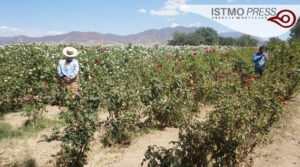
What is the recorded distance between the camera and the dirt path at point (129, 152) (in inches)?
135

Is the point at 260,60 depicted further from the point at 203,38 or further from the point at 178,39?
the point at 178,39

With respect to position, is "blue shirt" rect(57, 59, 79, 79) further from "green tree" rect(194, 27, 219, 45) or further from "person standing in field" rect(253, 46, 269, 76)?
"green tree" rect(194, 27, 219, 45)

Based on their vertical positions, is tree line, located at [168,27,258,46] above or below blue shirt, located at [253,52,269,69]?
above

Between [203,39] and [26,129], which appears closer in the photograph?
[26,129]

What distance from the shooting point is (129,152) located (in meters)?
3.73

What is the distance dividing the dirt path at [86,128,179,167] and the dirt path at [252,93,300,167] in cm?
157

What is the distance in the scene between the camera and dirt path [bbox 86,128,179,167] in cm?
344

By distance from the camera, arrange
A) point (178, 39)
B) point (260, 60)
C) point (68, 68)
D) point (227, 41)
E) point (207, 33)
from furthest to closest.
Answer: point (227, 41)
point (207, 33)
point (178, 39)
point (260, 60)
point (68, 68)

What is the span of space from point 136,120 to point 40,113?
2762 millimetres

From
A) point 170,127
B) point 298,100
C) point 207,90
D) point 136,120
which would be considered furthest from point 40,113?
point 298,100

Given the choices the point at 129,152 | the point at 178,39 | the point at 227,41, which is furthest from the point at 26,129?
the point at 227,41

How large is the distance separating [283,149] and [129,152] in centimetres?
275

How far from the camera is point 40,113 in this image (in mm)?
5121

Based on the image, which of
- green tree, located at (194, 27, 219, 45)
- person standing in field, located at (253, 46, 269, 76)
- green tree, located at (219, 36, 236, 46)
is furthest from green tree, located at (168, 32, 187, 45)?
person standing in field, located at (253, 46, 269, 76)
